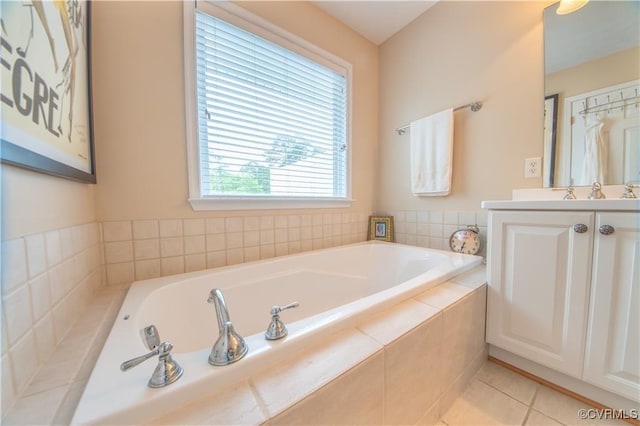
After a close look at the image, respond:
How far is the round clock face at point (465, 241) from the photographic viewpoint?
1.45 metres

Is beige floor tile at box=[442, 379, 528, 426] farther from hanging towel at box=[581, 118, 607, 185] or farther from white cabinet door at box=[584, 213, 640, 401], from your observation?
hanging towel at box=[581, 118, 607, 185]

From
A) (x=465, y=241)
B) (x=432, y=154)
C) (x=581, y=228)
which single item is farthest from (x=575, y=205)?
(x=432, y=154)

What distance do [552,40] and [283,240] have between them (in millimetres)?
1889

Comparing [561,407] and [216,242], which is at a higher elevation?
[216,242]

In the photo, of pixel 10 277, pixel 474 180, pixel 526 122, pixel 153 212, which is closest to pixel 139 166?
pixel 153 212

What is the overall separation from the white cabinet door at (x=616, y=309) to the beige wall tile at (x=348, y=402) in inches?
32.7

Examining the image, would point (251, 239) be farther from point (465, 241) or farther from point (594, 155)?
point (594, 155)

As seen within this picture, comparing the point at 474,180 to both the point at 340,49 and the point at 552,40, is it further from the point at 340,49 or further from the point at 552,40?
the point at 340,49

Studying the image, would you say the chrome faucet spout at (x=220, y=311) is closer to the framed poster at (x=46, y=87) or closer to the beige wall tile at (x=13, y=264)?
the beige wall tile at (x=13, y=264)

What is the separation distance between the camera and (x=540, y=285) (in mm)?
896

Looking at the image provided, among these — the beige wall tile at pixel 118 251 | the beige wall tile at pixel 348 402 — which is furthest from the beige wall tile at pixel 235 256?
the beige wall tile at pixel 348 402

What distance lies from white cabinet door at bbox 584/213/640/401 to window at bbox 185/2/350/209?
4.40 ft

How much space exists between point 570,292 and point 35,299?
1664 mm

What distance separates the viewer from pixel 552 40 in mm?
1180
